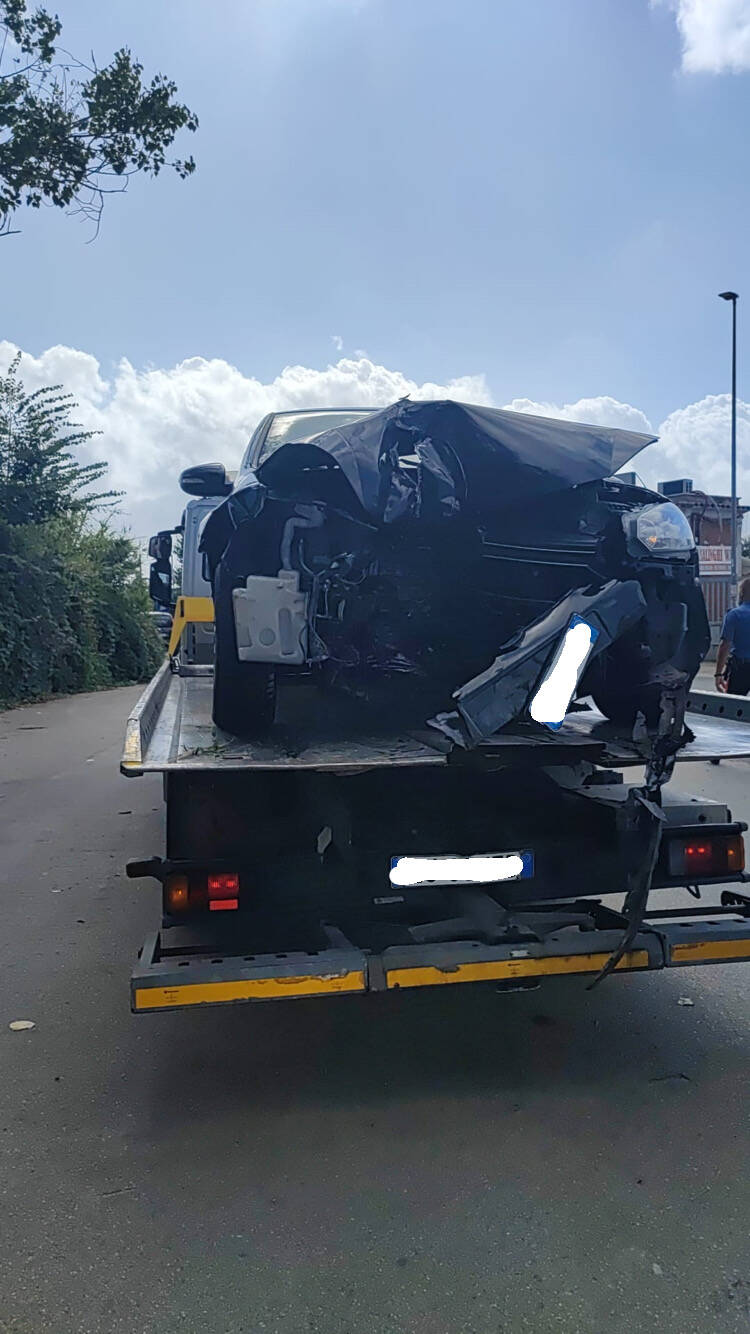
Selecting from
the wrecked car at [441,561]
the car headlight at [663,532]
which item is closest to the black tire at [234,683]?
the wrecked car at [441,561]

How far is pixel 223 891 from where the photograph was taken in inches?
136

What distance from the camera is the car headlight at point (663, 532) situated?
11.8 feet

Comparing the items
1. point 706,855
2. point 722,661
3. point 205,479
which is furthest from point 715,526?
point 706,855

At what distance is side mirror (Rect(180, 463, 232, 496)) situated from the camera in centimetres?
643

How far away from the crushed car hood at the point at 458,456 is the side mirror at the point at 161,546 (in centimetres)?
584

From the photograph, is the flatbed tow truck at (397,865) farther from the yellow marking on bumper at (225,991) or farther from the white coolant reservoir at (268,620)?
the white coolant reservoir at (268,620)

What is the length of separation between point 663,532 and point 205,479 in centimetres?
368

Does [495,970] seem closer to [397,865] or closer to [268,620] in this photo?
[397,865]

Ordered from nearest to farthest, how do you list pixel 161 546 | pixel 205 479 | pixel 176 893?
pixel 176 893 → pixel 205 479 → pixel 161 546

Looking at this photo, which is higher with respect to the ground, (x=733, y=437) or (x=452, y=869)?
(x=733, y=437)

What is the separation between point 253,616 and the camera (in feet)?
12.9

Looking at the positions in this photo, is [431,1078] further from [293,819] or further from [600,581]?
[600,581]

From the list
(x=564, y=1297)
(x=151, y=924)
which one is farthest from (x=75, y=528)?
(x=564, y=1297)

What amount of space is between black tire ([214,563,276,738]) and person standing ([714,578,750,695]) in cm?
554
